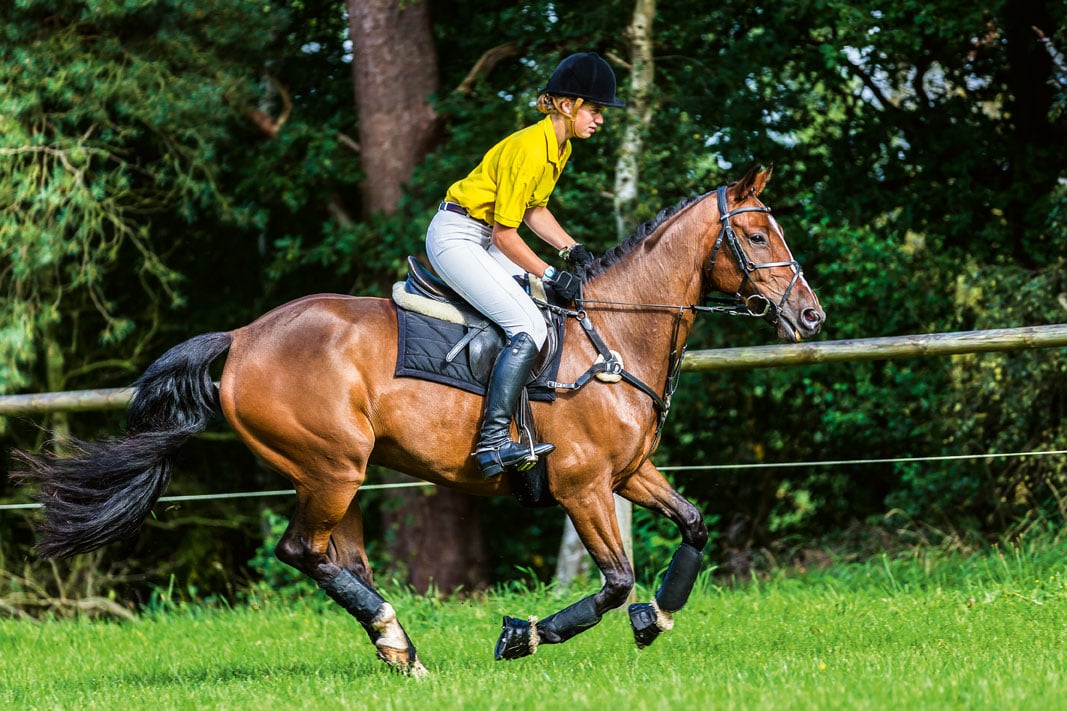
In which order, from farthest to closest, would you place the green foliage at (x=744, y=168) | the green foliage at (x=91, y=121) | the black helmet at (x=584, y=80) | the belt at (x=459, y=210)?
the green foliage at (x=91, y=121)
the green foliage at (x=744, y=168)
the belt at (x=459, y=210)
the black helmet at (x=584, y=80)

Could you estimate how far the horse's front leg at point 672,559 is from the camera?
5.57 meters

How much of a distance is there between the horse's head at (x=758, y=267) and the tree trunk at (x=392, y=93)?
21.3 feet

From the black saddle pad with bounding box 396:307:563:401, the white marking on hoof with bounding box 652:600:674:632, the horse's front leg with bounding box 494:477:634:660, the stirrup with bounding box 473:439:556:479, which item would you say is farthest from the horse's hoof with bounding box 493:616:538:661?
the black saddle pad with bounding box 396:307:563:401

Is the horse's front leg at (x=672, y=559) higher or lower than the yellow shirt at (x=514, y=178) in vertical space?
lower

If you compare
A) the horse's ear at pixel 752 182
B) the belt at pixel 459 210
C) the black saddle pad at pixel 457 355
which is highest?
the horse's ear at pixel 752 182

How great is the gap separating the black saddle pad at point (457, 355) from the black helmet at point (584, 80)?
1.09 metres

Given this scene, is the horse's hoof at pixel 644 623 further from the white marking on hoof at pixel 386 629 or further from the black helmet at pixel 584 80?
the black helmet at pixel 584 80

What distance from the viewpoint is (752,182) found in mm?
5633

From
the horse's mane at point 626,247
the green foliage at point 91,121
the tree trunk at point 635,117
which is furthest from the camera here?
the green foliage at point 91,121

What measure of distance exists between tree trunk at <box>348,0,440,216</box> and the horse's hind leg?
21.0ft

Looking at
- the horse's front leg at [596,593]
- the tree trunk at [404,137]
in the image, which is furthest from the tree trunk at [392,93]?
the horse's front leg at [596,593]

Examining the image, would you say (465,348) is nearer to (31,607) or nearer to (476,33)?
(476,33)

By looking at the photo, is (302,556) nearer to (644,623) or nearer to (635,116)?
(644,623)

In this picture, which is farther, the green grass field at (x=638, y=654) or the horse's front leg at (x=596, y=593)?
the horse's front leg at (x=596, y=593)
